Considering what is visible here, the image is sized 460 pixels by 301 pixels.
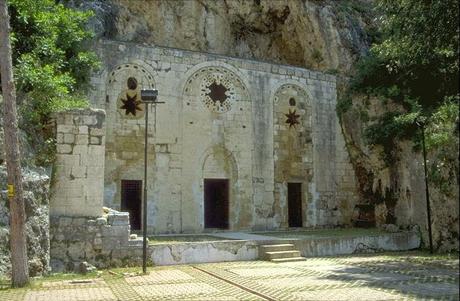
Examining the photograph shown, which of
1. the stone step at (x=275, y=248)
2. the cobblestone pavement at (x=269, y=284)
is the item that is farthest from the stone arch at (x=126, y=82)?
the cobblestone pavement at (x=269, y=284)

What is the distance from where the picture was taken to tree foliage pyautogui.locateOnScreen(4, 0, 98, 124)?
12.0m

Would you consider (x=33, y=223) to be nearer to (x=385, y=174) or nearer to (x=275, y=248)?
(x=275, y=248)

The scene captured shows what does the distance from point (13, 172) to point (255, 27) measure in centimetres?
1653

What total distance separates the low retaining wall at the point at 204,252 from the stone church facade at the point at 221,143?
150 inches

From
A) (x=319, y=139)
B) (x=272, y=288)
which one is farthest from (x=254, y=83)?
(x=272, y=288)

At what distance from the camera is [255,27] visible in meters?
23.4

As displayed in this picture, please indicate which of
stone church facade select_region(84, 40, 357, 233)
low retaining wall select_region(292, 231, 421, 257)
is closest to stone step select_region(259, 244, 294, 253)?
low retaining wall select_region(292, 231, 421, 257)

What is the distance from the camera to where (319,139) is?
19.1 meters

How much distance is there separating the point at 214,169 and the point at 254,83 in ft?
11.8

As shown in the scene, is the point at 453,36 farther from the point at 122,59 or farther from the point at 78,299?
the point at 122,59

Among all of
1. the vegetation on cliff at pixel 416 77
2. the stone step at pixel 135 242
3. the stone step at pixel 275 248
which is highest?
the vegetation on cliff at pixel 416 77

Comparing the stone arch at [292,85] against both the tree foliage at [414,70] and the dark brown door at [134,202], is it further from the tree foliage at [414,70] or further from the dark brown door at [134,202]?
the dark brown door at [134,202]

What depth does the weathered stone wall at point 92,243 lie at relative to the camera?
11133mm

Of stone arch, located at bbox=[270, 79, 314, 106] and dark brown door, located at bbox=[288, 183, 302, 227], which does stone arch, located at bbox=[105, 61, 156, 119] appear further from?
dark brown door, located at bbox=[288, 183, 302, 227]
